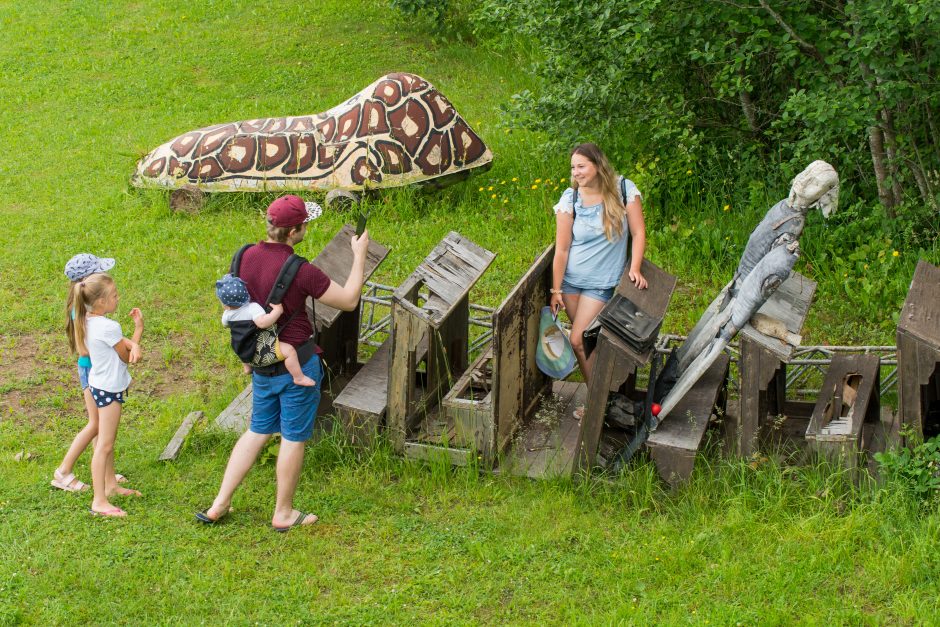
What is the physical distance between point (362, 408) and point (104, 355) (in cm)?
146

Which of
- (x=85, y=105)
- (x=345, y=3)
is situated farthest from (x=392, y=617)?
(x=345, y=3)

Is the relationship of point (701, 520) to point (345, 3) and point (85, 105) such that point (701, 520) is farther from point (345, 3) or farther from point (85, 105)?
point (345, 3)

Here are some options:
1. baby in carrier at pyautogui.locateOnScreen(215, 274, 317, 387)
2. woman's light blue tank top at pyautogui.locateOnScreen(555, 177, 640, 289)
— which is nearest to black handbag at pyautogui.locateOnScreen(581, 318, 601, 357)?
woman's light blue tank top at pyautogui.locateOnScreen(555, 177, 640, 289)

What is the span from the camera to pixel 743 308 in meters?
5.34

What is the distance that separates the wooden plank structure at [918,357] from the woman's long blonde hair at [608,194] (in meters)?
1.67

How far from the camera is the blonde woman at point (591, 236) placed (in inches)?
241

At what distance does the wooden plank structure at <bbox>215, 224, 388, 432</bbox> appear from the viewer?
6.32 m

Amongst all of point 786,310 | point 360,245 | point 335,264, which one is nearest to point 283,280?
point 360,245

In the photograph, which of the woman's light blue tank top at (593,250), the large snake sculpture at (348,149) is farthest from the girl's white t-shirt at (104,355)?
the large snake sculpture at (348,149)

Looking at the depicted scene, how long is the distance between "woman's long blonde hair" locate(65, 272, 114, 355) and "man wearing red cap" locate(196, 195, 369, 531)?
0.78 meters

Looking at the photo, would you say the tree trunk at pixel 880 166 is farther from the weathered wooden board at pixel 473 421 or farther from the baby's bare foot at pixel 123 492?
the baby's bare foot at pixel 123 492

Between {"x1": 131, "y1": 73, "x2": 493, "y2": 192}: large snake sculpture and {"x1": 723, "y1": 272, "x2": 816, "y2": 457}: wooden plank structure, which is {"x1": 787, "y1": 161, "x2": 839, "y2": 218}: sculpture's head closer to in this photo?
{"x1": 723, "y1": 272, "x2": 816, "y2": 457}: wooden plank structure

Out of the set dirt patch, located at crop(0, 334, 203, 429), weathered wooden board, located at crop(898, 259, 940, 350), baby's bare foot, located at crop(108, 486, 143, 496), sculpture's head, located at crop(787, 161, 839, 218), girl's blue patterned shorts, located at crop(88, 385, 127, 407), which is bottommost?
dirt patch, located at crop(0, 334, 203, 429)

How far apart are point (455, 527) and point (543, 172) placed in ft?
18.8
